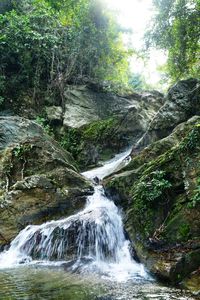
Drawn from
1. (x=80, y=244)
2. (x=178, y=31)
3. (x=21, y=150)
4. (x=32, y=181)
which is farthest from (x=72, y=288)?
(x=178, y=31)

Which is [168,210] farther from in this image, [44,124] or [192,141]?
[44,124]

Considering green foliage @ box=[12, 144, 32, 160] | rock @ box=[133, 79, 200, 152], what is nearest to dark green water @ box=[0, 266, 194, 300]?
green foliage @ box=[12, 144, 32, 160]

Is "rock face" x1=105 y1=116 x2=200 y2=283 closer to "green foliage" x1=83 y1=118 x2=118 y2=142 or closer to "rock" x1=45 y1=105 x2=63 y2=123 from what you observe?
"green foliage" x1=83 y1=118 x2=118 y2=142

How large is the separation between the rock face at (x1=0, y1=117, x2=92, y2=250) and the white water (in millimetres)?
437

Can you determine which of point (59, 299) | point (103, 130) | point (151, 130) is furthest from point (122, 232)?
point (103, 130)

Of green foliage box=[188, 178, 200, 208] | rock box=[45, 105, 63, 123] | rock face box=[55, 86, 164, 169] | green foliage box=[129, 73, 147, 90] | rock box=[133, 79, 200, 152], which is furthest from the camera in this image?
green foliage box=[129, 73, 147, 90]

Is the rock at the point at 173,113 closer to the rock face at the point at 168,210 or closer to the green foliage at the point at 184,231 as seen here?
the rock face at the point at 168,210

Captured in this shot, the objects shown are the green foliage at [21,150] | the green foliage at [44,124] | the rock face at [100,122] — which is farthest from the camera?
the green foliage at [44,124]

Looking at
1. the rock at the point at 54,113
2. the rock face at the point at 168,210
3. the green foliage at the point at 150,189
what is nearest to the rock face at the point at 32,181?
the rock face at the point at 168,210

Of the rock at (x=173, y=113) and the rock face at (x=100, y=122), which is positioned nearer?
the rock at (x=173, y=113)

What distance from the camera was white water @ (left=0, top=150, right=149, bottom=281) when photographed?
7000mm

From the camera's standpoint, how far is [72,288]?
520cm

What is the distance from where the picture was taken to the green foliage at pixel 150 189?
23.2 ft

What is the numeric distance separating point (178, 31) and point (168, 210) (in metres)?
9.34
